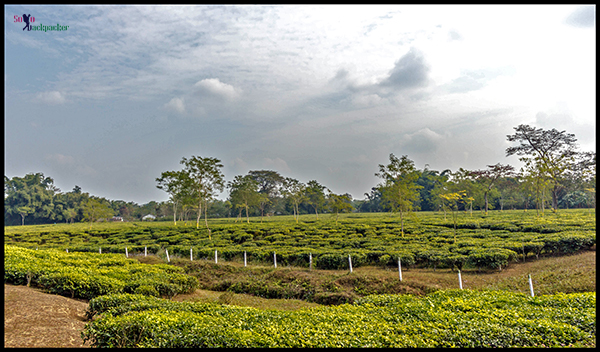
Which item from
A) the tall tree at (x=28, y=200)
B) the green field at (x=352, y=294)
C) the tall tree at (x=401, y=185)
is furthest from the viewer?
the tall tree at (x=28, y=200)

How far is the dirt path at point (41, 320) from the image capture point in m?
5.84

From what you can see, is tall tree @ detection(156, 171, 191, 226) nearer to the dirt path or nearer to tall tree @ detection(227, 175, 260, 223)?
tall tree @ detection(227, 175, 260, 223)

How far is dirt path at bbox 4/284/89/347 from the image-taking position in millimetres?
5836

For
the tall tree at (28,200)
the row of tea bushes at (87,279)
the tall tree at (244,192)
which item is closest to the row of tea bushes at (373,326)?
the row of tea bushes at (87,279)

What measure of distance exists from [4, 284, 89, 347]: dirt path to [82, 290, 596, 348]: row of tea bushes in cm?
77

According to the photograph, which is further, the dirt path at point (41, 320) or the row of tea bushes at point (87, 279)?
the row of tea bushes at point (87, 279)

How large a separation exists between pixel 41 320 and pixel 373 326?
7118 millimetres

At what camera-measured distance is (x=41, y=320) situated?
6766 mm

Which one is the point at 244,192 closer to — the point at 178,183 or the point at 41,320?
the point at 178,183

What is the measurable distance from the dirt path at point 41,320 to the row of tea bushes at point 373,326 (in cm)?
77

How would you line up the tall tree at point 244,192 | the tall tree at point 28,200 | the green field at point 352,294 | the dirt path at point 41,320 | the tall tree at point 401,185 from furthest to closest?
the tall tree at point 28,200 < the tall tree at point 244,192 < the tall tree at point 401,185 < the dirt path at point 41,320 < the green field at point 352,294

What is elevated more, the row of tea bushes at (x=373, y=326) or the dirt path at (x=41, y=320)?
the row of tea bushes at (x=373, y=326)

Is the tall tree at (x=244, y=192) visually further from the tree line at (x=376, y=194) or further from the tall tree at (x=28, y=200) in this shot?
the tall tree at (x=28, y=200)

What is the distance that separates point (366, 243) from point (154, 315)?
14762mm
